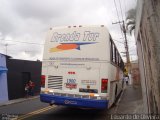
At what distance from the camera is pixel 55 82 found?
11.5 metres

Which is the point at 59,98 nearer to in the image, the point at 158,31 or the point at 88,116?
the point at 88,116

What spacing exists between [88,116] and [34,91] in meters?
20.0

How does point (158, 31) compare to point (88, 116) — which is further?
point (88, 116)

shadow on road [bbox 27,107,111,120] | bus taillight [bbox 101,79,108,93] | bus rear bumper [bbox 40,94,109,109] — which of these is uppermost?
bus taillight [bbox 101,79,108,93]

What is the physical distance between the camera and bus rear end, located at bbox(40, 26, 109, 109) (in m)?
10.8

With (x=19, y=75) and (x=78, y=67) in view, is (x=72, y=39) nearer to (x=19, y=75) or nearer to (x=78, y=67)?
(x=78, y=67)

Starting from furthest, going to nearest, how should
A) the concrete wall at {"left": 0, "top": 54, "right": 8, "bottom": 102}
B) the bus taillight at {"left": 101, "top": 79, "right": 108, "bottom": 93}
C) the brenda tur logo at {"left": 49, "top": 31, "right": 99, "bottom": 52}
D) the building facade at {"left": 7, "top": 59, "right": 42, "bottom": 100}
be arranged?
the building facade at {"left": 7, "top": 59, "right": 42, "bottom": 100}
the concrete wall at {"left": 0, "top": 54, "right": 8, "bottom": 102}
the brenda tur logo at {"left": 49, "top": 31, "right": 99, "bottom": 52}
the bus taillight at {"left": 101, "top": 79, "right": 108, "bottom": 93}

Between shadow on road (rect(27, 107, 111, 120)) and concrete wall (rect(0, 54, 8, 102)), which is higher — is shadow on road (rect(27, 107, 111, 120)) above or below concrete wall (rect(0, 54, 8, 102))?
below

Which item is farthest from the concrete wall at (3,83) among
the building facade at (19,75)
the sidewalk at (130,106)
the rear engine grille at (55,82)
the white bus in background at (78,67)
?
the rear engine grille at (55,82)

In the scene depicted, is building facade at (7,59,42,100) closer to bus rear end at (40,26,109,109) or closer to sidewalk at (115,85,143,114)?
sidewalk at (115,85,143,114)

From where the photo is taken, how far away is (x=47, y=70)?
1177 cm

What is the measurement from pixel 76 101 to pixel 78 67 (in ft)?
4.32

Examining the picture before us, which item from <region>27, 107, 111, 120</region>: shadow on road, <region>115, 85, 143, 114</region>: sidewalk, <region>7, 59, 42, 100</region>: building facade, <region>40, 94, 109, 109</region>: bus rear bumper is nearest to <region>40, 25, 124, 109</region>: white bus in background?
<region>40, 94, 109, 109</region>: bus rear bumper

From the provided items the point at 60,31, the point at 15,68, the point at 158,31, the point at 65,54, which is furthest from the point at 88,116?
the point at 15,68
